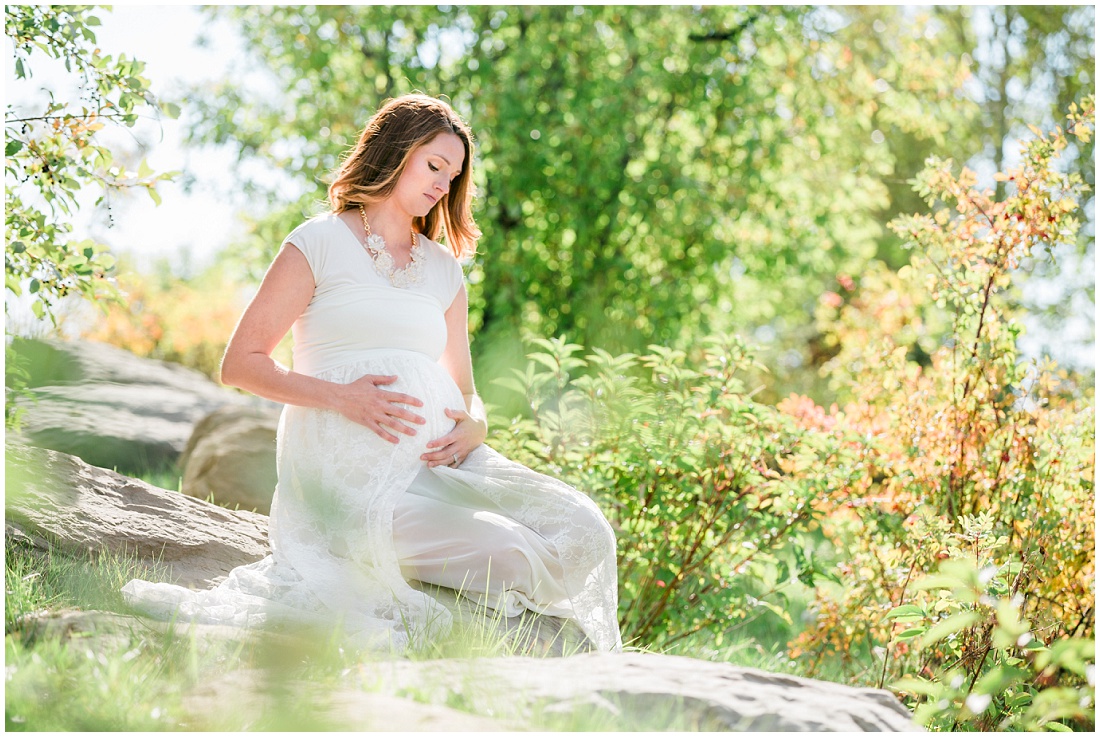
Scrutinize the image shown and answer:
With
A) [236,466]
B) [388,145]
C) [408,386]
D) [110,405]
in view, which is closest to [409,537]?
[408,386]

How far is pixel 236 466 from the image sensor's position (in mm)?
4762

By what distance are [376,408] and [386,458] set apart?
0.15m

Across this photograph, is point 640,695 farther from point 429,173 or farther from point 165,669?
point 429,173

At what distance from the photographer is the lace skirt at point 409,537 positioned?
2.56 m

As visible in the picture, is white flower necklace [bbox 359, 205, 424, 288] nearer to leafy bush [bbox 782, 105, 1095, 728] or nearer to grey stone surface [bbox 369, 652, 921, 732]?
grey stone surface [bbox 369, 652, 921, 732]

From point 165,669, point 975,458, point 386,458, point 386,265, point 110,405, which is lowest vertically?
point 110,405

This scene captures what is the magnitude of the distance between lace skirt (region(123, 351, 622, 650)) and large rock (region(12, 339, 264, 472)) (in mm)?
2258

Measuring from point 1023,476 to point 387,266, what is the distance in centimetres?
238

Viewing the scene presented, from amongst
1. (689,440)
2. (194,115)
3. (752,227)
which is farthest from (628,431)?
(194,115)

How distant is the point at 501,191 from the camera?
23.2ft

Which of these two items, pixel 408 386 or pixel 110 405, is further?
pixel 110 405

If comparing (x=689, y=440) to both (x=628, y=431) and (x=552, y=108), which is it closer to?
(x=628, y=431)

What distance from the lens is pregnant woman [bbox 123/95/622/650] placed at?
2.57 metres

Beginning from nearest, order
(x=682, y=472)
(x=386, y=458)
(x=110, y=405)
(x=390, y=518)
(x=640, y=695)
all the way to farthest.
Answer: (x=640, y=695), (x=390, y=518), (x=386, y=458), (x=682, y=472), (x=110, y=405)
